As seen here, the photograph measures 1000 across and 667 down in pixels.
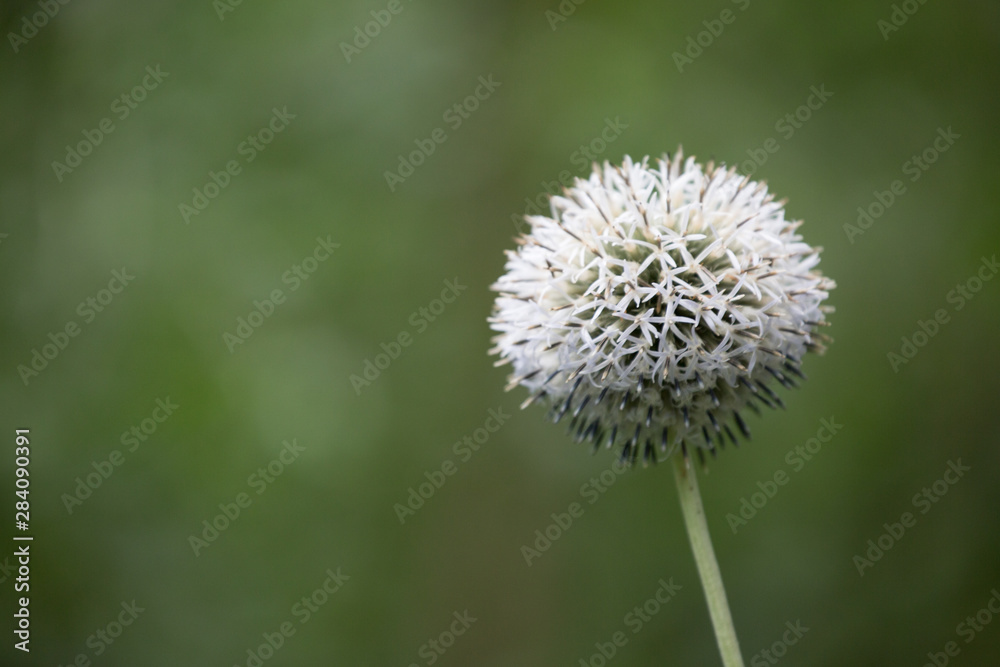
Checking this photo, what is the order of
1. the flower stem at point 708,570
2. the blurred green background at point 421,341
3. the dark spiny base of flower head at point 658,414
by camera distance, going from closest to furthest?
the flower stem at point 708,570
the dark spiny base of flower head at point 658,414
the blurred green background at point 421,341

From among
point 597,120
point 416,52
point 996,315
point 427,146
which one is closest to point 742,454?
point 996,315

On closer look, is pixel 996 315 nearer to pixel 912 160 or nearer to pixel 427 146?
pixel 912 160

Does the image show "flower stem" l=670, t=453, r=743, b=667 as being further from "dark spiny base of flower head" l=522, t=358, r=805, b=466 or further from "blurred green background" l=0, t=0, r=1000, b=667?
"blurred green background" l=0, t=0, r=1000, b=667

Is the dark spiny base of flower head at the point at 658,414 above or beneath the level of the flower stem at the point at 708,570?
above

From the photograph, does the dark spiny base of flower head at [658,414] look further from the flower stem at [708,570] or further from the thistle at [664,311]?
the flower stem at [708,570]

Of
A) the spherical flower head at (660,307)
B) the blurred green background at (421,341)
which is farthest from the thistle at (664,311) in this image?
the blurred green background at (421,341)

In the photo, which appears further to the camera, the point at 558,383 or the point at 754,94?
the point at 754,94

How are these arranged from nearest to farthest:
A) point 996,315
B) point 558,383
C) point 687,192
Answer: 1. point 558,383
2. point 687,192
3. point 996,315
